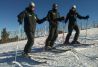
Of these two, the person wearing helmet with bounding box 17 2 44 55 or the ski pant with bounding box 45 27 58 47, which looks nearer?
the person wearing helmet with bounding box 17 2 44 55

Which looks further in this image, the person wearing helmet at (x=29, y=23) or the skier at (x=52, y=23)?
the skier at (x=52, y=23)

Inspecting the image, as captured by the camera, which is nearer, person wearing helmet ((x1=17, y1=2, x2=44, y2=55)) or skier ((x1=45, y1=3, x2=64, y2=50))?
person wearing helmet ((x1=17, y1=2, x2=44, y2=55))

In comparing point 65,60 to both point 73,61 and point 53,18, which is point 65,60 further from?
point 53,18

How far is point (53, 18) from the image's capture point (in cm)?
1661

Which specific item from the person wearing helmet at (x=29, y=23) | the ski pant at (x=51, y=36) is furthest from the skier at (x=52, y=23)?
the person wearing helmet at (x=29, y=23)

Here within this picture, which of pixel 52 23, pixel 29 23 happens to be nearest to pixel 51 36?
pixel 52 23

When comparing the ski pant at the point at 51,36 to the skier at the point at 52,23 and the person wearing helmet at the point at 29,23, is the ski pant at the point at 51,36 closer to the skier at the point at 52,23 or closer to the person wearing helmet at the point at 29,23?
the skier at the point at 52,23

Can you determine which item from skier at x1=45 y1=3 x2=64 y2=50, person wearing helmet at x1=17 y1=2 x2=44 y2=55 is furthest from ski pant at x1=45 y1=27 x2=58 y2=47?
person wearing helmet at x1=17 y1=2 x2=44 y2=55

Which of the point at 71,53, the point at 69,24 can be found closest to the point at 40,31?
the point at 69,24

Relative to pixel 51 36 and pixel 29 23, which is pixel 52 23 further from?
pixel 29 23

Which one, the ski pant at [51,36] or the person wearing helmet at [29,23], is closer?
the person wearing helmet at [29,23]

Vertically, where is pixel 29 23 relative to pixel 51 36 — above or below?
above

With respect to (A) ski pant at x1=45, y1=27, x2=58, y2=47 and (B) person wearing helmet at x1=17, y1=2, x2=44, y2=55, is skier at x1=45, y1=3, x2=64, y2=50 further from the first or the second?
(B) person wearing helmet at x1=17, y1=2, x2=44, y2=55

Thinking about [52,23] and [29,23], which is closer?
[29,23]
